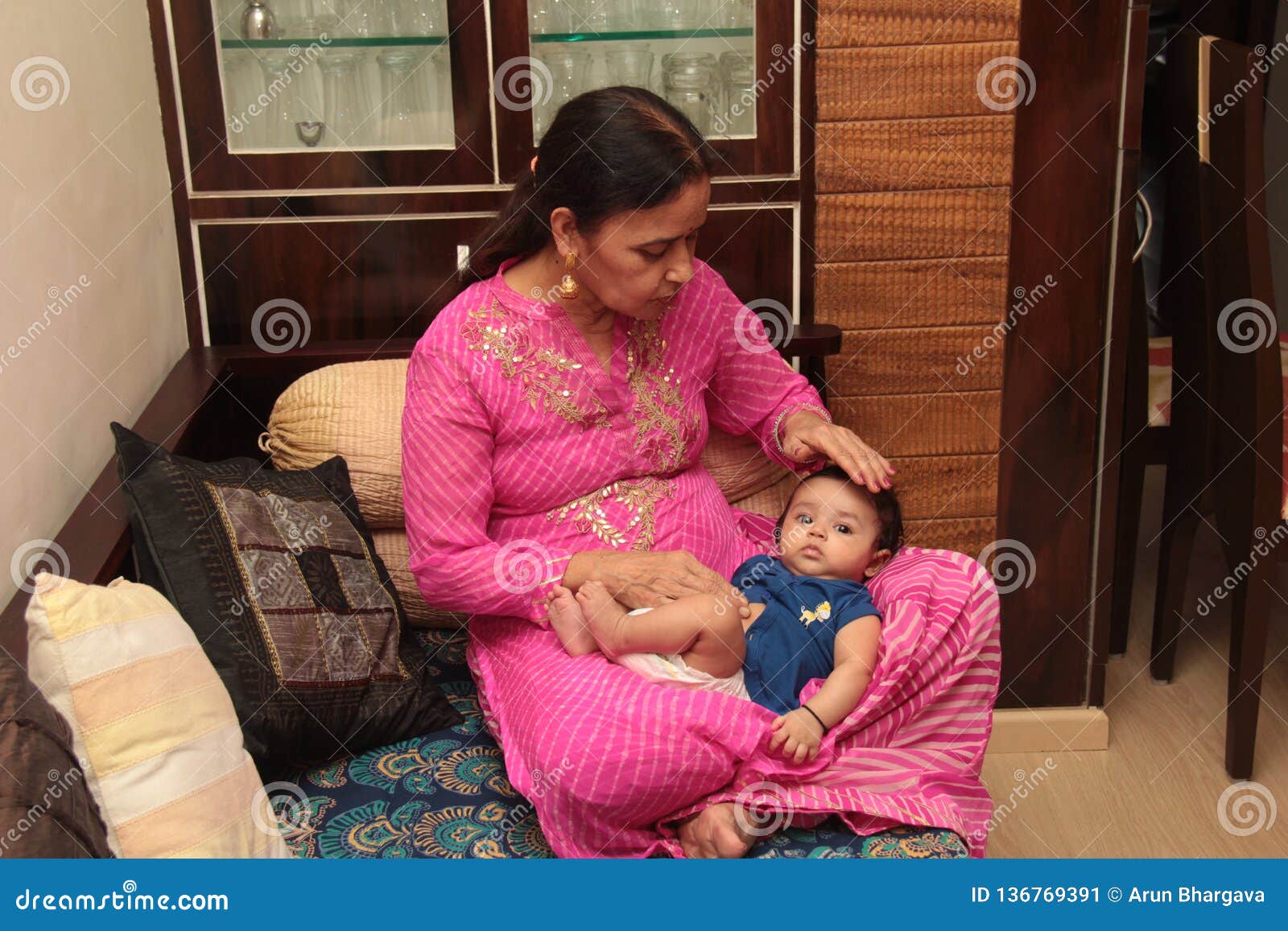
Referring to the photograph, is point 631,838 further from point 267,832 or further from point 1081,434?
point 1081,434

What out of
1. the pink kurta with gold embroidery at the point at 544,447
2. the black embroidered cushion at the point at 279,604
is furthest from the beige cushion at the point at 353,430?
the pink kurta with gold embroidery at the point at 544,447

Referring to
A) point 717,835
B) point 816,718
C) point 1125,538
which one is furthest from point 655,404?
point 1125,538

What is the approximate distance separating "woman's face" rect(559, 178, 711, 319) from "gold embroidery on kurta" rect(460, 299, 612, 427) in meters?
0.12

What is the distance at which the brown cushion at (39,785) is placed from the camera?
1.11 metres

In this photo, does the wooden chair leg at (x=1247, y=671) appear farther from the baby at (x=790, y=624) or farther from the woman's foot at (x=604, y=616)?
the woman's foot at (x=604, y=616)

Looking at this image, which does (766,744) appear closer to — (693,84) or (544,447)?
(544,447)

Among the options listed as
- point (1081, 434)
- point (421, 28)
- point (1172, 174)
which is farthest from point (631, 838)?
point (1172, 174)

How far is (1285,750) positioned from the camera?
2436 mm

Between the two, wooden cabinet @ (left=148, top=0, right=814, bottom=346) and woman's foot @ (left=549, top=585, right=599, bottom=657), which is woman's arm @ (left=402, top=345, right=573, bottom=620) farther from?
wooden cabinet @ (left=148, top=0, right=814, bottom=346)

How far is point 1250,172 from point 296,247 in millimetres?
1760

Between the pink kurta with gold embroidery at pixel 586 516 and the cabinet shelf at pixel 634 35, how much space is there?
2.12ft

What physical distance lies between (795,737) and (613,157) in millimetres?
804

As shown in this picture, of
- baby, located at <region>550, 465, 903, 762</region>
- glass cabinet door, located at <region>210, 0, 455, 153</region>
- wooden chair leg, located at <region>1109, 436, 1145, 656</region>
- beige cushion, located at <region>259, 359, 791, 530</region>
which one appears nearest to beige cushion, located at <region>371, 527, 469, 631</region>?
beige cushion, located at <region>259, 359, 791, 530</region>

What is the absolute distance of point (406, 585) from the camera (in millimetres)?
2053
